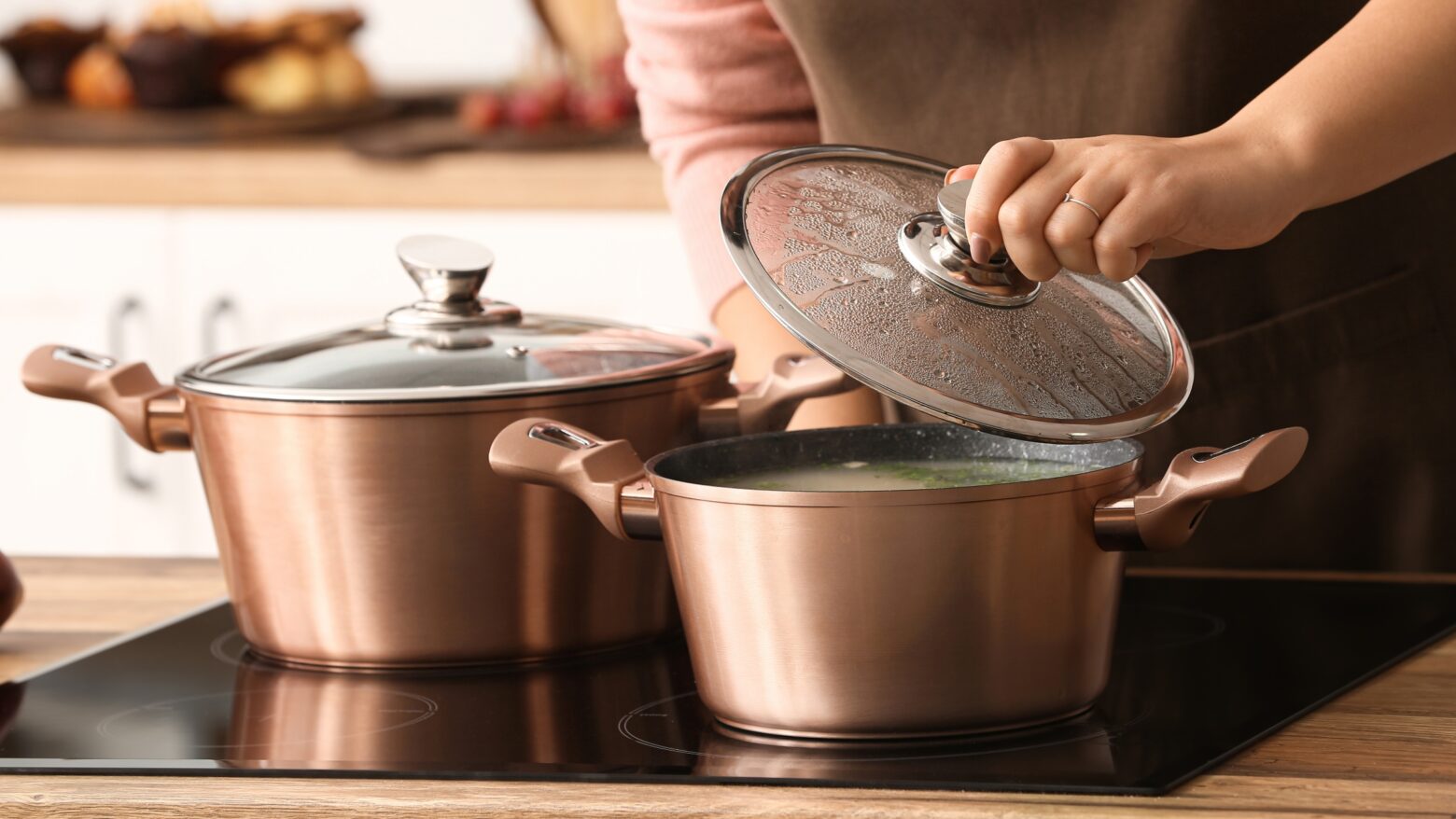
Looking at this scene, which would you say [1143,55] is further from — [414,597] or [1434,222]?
[414,597]

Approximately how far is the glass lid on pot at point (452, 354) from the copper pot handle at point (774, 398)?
2 centimetres

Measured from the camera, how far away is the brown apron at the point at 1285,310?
100 centimetres

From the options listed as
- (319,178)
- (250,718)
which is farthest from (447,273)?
(319,178)

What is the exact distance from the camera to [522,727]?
658mm

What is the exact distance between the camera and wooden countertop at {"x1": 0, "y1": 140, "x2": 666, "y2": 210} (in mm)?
2045

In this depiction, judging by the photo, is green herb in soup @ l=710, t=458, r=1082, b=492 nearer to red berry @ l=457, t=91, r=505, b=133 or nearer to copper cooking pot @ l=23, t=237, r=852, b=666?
copper cooking pot @ l=23, t=237, r=852, b=666

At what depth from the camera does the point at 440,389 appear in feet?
2.31

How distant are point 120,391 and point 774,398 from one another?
310 millimetres

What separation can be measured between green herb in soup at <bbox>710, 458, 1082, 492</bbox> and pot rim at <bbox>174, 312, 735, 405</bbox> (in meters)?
0.07

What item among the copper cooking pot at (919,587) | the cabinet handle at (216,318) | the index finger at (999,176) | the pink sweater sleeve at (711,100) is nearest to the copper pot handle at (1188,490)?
the copper cooking pot at (919,587)

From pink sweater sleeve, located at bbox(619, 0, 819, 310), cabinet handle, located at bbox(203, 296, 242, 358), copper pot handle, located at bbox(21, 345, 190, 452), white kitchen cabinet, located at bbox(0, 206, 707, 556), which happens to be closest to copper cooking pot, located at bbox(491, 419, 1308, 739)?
copper pot handle, located at bbox(21, 345, 190, 452)

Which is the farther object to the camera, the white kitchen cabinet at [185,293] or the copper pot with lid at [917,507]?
the white kitchen cabinet at [185,293]

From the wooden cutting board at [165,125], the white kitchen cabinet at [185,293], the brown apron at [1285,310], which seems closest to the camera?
the brown apron at [1285,310]

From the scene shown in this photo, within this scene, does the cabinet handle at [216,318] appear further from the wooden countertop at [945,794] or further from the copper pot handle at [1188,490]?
the copper pot handle at [1188,490]
